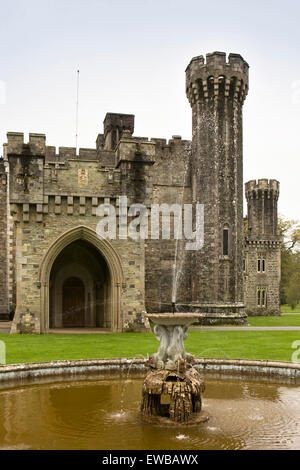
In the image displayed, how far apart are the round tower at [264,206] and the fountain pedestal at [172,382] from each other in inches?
1552

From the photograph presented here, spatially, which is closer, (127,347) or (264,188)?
(127,347)

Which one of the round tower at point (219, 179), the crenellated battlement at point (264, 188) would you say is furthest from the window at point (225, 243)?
the crenellated battlement at point (264, 188)

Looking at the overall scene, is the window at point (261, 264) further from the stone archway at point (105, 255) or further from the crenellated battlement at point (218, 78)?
the stone archway at point (105, 255)

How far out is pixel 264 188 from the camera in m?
47.3

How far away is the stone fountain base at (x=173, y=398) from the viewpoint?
8078 millimetres

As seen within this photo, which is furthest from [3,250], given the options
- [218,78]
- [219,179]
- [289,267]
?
[289,267]

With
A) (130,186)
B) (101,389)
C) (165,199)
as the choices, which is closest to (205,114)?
(165,199)

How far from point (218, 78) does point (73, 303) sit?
652 inches

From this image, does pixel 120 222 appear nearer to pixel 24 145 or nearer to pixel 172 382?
pixel 24 145

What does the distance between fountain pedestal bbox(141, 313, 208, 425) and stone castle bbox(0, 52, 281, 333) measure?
14.4m

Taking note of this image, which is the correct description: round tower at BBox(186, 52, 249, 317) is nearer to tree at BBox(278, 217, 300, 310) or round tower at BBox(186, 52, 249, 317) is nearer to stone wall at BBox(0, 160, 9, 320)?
stone wall at BBox(0, 160, 9, 320)

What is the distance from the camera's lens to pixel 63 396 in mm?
9883

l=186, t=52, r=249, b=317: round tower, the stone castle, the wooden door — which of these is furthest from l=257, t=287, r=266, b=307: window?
the wooden door

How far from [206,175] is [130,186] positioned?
860 cm
